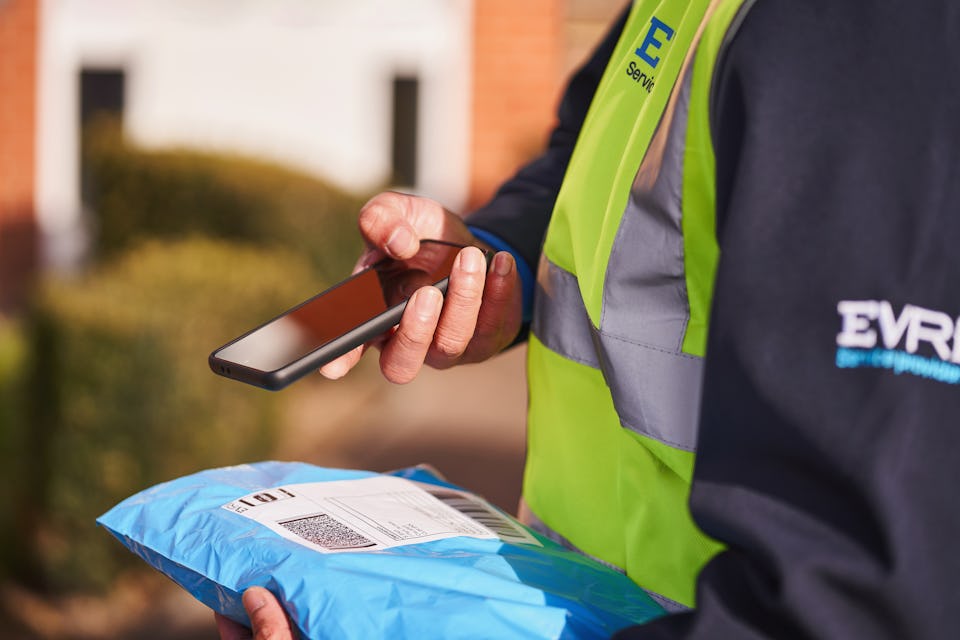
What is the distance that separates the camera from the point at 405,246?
4.42 feet

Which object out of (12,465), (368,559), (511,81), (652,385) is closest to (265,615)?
(368,559)

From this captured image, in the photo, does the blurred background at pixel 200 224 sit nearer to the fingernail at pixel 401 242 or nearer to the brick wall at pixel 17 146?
the brick wall at pixel 17 146

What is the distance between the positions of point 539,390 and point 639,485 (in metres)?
0.25

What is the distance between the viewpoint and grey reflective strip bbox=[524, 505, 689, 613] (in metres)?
0.98

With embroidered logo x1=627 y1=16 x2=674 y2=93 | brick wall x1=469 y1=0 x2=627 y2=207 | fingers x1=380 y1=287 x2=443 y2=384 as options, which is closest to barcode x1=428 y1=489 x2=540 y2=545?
fingers x1=380 y1=287 x2=443 y2=384

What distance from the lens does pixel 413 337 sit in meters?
1.19

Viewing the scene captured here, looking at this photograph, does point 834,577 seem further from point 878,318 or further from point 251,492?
point 251,492

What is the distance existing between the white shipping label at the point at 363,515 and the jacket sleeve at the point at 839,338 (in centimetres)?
37

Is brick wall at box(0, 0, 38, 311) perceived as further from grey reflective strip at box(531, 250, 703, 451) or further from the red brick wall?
grey reflective strip at box(531, 250, 703, 451)

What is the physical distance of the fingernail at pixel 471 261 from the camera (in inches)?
47.0

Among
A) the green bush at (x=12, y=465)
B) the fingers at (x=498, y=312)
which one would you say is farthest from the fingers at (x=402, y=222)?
the green bush at (x=12, y=465)

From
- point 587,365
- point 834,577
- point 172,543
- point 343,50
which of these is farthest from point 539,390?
point 343,50

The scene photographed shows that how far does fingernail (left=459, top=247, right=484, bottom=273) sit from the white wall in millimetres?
7682

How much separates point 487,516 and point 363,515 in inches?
6.1
